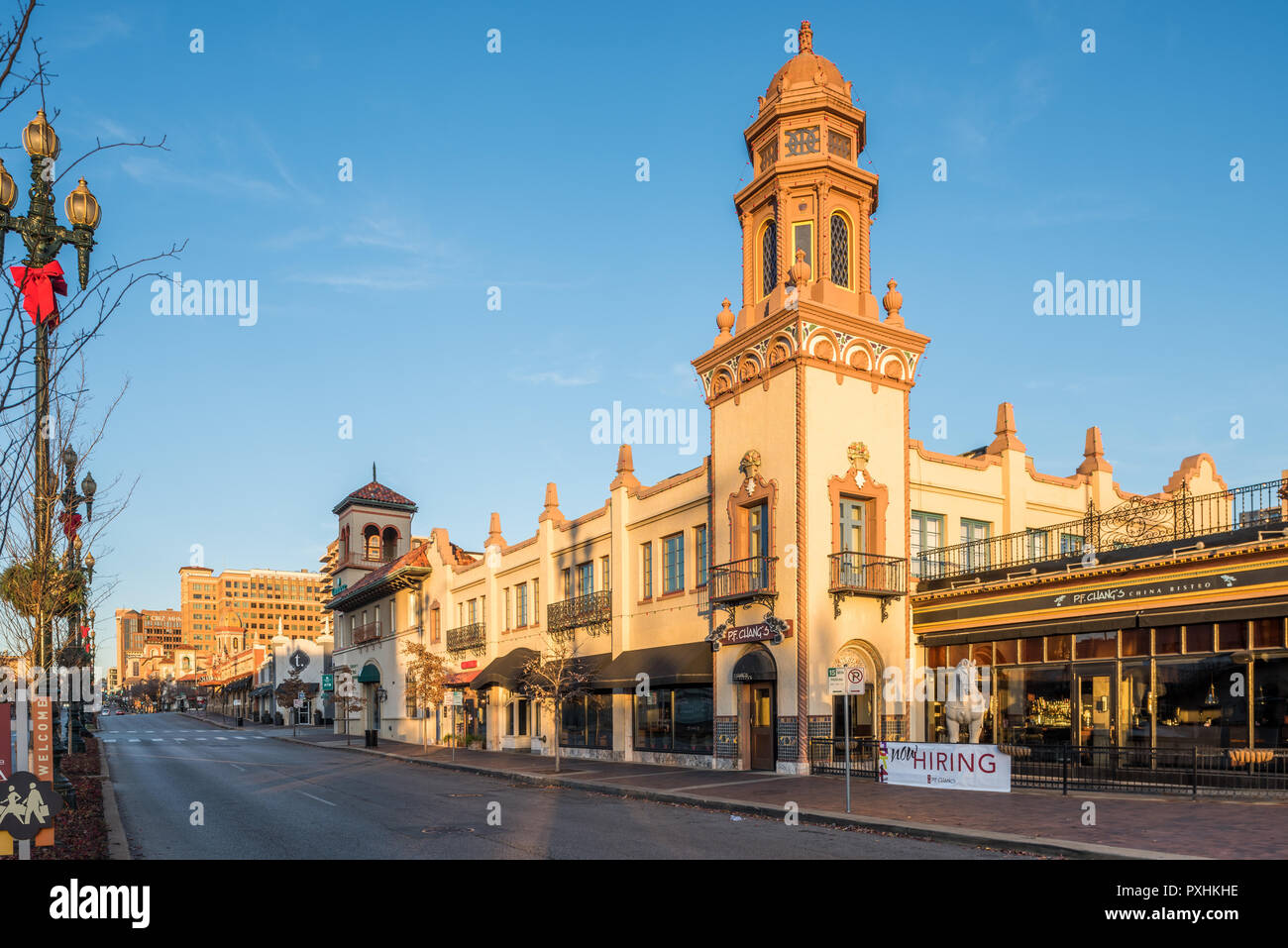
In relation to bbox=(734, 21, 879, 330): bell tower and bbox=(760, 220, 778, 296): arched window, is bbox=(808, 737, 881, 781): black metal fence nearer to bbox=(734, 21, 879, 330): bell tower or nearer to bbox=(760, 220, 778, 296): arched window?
bbox=(734, 21, 879, 330): bell tower

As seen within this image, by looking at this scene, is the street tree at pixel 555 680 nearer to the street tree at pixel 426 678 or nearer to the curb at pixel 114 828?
the street tree at pixel 426 678

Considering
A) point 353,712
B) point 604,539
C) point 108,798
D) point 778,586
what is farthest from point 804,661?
point 353,712

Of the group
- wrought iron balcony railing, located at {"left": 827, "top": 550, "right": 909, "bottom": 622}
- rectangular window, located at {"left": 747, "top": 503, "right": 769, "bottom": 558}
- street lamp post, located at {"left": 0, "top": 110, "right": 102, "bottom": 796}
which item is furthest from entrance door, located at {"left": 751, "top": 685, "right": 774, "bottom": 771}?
street lamp post, located at {"left": 0, "top": 110, "right": 102, "bottom": 796}

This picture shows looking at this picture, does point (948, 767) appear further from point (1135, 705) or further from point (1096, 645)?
point (1096, 645)

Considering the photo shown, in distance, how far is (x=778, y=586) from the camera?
2570cm

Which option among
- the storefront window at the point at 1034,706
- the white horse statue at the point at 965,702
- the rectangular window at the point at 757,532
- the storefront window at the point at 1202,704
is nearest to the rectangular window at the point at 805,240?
the rectangular window at the point at 757,532

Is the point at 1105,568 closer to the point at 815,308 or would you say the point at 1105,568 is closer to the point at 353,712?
the point at 815,308

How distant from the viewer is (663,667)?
2931cm

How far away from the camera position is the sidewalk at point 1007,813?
12.5 metres

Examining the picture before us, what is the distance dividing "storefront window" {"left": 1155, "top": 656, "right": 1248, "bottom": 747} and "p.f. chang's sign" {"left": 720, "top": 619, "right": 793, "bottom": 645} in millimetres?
8340

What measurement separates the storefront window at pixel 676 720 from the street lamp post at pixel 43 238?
16689 millimetres
